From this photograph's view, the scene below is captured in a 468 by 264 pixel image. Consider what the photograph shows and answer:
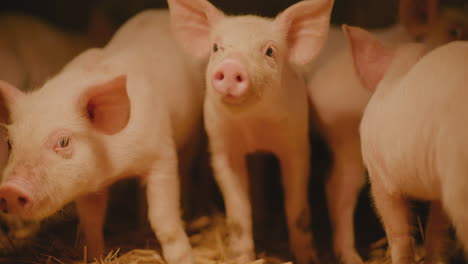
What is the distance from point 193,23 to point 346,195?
118cm

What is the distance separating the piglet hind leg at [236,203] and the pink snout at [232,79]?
1.86 feet

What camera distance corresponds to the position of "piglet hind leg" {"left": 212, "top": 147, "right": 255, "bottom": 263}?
293 centimetres

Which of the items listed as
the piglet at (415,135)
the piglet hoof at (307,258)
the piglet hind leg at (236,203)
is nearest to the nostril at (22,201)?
the piglet hind leg at (236,203)

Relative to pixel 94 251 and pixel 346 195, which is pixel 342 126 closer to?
pixel 346 195

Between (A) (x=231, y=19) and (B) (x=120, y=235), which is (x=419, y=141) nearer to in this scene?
(A) (x=231, y=19)

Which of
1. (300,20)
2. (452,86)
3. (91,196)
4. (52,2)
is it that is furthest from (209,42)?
(52,2)

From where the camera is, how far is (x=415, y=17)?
3582mm

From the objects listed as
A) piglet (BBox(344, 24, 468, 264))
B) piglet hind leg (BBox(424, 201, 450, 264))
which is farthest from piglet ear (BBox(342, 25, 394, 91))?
piglet hind leg (BBox(424, 201, 450, 264))

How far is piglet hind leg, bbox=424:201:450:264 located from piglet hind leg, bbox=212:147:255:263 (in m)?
0.85

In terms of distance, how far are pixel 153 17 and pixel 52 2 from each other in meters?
1.91

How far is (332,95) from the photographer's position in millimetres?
3109

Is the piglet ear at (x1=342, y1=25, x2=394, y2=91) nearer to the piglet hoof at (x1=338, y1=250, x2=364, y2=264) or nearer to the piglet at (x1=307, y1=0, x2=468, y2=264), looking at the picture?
the piglet at (x1=307, y1=0, x2=468, y2=264)

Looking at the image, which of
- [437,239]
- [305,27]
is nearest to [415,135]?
[437,239]

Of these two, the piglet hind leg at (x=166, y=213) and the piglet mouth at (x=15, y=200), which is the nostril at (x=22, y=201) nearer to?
the piglet mouth at (x=15, y=200)
